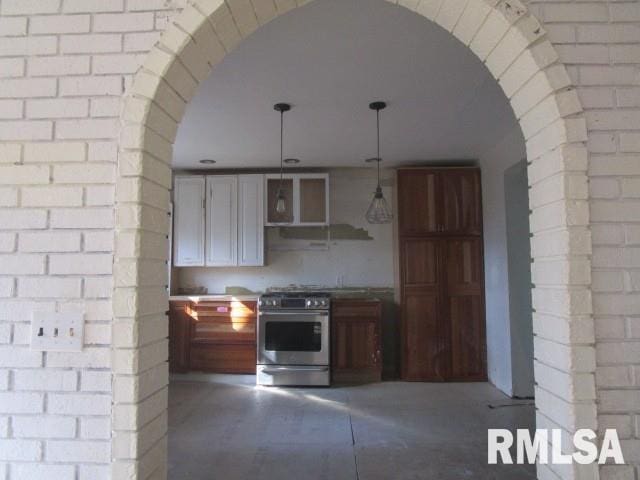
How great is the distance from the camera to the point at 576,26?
1052 millimetres

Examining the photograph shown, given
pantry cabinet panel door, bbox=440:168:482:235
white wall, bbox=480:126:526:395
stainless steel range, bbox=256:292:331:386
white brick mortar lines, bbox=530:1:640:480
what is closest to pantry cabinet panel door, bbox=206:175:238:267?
stainless steel range, bbox=256:292:331:386

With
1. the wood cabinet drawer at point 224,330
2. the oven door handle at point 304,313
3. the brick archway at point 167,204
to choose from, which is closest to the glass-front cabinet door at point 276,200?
the oven door handle at point 304,313

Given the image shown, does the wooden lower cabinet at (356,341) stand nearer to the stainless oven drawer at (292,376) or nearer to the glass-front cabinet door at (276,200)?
the stainless oven drawer at (292,376)

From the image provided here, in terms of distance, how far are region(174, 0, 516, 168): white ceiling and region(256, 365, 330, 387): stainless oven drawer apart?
2276 mm

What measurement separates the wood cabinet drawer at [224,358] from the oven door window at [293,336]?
282 mm

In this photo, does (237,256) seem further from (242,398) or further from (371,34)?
(371,34)

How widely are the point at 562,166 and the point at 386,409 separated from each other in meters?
2.96

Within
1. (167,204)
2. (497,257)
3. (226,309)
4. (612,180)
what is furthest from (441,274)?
(167,204)

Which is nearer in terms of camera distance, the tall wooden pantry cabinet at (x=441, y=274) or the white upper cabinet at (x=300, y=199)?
the tall wooden pantry cabinet at (x=441, y=274)

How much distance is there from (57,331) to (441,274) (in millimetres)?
3967

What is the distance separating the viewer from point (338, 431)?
3.00m

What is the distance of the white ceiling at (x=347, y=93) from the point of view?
2096 millimetres

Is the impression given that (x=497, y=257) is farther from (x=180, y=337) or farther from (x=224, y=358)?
(x=180, y=337)

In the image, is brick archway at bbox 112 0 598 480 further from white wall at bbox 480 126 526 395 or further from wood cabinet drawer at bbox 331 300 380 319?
wood cabinet drawer at bbox 331 300 380 319
